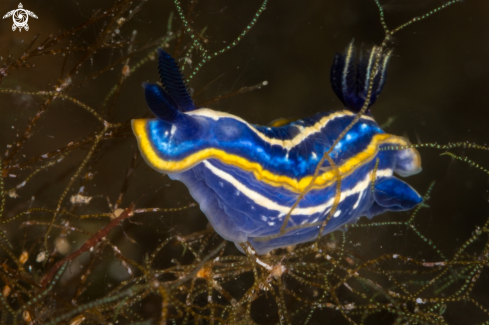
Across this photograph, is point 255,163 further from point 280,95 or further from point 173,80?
point 280,95

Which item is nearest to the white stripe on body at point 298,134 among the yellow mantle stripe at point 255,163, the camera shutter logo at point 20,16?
the yellow mantle stripe at point 255,163

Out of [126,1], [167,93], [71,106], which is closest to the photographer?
[167,93]

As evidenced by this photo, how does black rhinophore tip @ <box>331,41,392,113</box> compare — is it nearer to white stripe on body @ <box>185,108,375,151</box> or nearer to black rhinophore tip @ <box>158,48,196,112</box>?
white stripe on body @ <box>185,108,375,151</box>

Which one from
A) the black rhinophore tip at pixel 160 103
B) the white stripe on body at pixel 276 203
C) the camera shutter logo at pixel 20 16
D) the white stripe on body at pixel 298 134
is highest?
the camera shutter logo at pixel 20 16

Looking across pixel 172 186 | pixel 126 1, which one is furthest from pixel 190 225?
pixel 126 1

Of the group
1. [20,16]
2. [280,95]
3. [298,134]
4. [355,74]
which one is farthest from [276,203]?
[20,16]

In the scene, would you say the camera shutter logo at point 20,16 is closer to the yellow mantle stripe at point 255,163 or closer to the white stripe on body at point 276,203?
the yellow mantle stripe at point 255,163

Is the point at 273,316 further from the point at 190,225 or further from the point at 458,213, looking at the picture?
the point at 458,213
